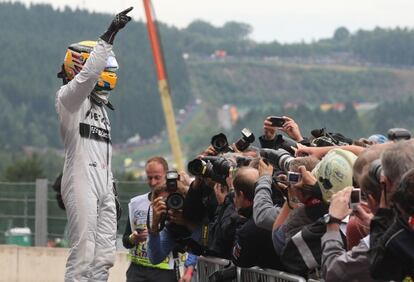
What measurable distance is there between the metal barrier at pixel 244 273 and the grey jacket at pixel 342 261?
1022 mm

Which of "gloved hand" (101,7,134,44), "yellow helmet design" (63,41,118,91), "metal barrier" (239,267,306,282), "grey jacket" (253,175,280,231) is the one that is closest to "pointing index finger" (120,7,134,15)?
"gloved hand" (101,7,134,44)

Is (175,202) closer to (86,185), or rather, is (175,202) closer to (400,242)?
(86,185)

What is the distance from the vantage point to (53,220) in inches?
934

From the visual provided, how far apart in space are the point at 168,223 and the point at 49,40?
14823 cm

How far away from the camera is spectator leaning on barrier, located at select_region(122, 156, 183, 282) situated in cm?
1312

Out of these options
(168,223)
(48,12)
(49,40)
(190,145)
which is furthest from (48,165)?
(168,223)

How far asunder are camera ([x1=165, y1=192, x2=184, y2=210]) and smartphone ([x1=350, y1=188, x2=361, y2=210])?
4019mm

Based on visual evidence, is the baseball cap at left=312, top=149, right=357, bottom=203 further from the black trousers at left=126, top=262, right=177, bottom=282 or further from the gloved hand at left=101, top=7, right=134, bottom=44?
the black trousers at left=126, top=262, right=177, bottom=282

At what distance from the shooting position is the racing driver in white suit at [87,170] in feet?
36.9

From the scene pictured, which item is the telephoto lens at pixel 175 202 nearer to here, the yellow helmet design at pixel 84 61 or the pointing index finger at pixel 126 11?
the yellow helmet design at pixel 84 61

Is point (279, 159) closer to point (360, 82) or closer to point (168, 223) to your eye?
point (168, 223)

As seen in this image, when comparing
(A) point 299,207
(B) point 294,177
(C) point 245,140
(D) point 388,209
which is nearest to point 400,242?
(D) point 388,209

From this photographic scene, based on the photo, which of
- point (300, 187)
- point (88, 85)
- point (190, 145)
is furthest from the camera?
point (190, 145)

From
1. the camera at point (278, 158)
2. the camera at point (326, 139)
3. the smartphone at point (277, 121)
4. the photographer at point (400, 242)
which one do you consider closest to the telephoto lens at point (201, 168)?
the smartphone at point (277, 121)
